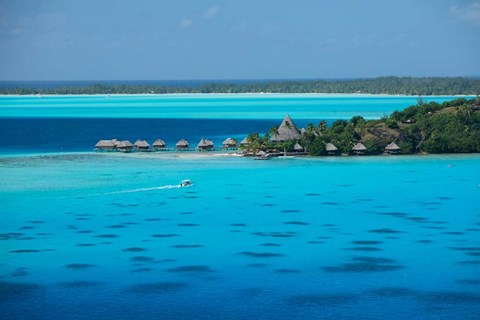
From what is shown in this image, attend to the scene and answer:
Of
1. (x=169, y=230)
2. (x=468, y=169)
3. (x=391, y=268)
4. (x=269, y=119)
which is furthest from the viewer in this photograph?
(x=269, y=119)

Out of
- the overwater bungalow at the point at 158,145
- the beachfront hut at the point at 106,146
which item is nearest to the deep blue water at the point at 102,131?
the beachfront hut at the point at 106,146

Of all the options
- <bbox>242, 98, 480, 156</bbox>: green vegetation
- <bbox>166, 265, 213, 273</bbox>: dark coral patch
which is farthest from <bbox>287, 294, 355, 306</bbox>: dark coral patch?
<bbox>242, 98, 480, 156</bbox>: green vegetation

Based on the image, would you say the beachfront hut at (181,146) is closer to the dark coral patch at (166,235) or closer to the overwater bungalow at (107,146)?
the overwater bungalow at (107,146)

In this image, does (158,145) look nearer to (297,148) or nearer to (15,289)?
(297,148)

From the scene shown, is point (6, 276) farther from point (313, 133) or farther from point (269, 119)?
point (269, 119)

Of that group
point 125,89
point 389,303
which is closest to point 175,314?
point 389,303
